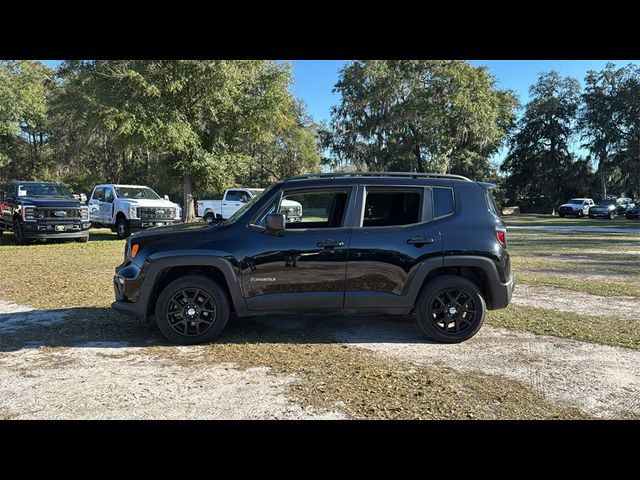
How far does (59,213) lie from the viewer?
45.3ft

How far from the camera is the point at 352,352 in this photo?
4.73m

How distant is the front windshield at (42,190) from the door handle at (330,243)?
42.0 feet

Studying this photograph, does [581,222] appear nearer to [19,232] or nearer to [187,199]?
[187,199]

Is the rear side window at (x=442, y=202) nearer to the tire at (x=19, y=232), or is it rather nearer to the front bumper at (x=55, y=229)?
the front bumper at (x=55, y=229)

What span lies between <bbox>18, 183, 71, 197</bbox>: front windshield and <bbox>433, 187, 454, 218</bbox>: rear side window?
44.2 feet

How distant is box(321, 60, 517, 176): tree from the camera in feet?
117

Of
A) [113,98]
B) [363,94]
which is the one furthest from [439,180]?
[363,94]

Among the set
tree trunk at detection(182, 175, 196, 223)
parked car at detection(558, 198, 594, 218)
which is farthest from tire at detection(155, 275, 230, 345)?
parked car at detection(558, 198, 594, 218)

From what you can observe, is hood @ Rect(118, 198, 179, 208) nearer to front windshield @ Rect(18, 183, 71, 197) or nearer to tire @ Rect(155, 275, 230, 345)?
front windshield @ Rect(18, 183, 71, 197)

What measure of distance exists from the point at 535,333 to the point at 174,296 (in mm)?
4233

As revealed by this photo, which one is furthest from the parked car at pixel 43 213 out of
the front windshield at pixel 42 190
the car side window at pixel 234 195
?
the car side window at pixel 234 195

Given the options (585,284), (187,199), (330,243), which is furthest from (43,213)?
(585,284)

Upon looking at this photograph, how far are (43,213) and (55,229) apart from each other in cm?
58
